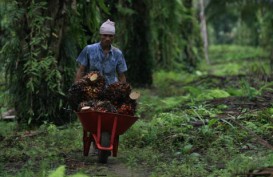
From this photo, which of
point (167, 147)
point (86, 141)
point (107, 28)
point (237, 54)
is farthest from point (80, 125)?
point (237, 54)

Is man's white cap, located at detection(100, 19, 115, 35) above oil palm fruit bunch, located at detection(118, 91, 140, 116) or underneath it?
above

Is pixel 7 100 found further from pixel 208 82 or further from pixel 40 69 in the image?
pixel 208 82

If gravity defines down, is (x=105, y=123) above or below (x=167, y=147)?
above

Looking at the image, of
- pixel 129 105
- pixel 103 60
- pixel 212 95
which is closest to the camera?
pixel 129 105

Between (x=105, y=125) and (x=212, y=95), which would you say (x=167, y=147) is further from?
(x=212, y=95)

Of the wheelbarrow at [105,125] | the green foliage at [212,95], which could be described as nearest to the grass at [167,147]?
the wheelbarrow at [105,125]

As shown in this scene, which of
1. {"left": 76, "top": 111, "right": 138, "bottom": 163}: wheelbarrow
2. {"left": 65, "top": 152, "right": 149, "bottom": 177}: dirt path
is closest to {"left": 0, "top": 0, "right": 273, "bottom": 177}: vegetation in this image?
{"left": 65, "top": 152, "right": 149, "bottom": 177}: dirt path

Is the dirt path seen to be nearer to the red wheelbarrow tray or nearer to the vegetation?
the vegetation

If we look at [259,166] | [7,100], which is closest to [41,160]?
[259,166]

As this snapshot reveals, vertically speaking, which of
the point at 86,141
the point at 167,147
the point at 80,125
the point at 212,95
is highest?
the point at 86,141

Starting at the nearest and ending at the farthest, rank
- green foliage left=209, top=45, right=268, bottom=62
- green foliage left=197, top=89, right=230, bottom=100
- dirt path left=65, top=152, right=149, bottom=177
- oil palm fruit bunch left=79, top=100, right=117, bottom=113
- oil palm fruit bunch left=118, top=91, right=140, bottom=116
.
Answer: dirt path left=65, top=152, right=149, bottom=177 < oil palm fruit bunch left=79, top=100, right=117, bottom=113 < oil palm fruit bunch left=118, top=91, right=140, bottom=116 < green foliage left=197, top=89, right=230, bottom=100 < green foliage left=209, top=45, right=268, bottom=62

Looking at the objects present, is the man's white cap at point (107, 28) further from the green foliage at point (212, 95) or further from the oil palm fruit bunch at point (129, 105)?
the green foliage at point (212, 95)

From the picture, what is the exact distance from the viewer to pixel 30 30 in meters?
11.3

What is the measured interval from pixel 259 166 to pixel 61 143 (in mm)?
4051
